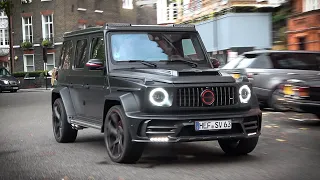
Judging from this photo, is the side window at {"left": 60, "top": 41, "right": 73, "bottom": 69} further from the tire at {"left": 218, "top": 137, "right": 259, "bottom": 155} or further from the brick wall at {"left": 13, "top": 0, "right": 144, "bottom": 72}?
the brick wall at {"left": 13, "top": 0, "right": 144, "bottom": 72}

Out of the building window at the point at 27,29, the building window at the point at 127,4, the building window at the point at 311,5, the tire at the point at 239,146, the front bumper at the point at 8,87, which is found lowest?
the front bumper at the point at 8,87

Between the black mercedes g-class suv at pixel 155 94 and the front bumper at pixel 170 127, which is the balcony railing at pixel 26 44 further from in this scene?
the front bumper at pixel 170 127

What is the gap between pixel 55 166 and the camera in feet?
23.6

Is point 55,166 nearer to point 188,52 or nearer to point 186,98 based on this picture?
point 186,98

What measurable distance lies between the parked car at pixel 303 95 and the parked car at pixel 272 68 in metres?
2.69

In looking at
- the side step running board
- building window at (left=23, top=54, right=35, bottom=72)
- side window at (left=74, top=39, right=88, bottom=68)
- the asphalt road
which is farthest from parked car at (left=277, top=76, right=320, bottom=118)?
building window at (left=23, top=54, right=35, bottom=72)

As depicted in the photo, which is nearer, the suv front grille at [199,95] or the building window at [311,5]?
the suv front grille at [199,95]

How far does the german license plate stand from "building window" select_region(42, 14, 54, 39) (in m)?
47.4

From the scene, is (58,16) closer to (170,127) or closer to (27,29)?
(27,29)

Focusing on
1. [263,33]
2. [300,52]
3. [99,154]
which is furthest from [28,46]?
[99,154]

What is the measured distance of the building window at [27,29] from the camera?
177 feet

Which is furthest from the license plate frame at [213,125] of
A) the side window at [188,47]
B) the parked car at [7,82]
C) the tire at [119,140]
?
the parked car at [7,82]

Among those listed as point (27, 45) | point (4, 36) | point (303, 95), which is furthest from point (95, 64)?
point (4, 36)

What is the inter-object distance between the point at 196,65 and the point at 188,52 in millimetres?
297
